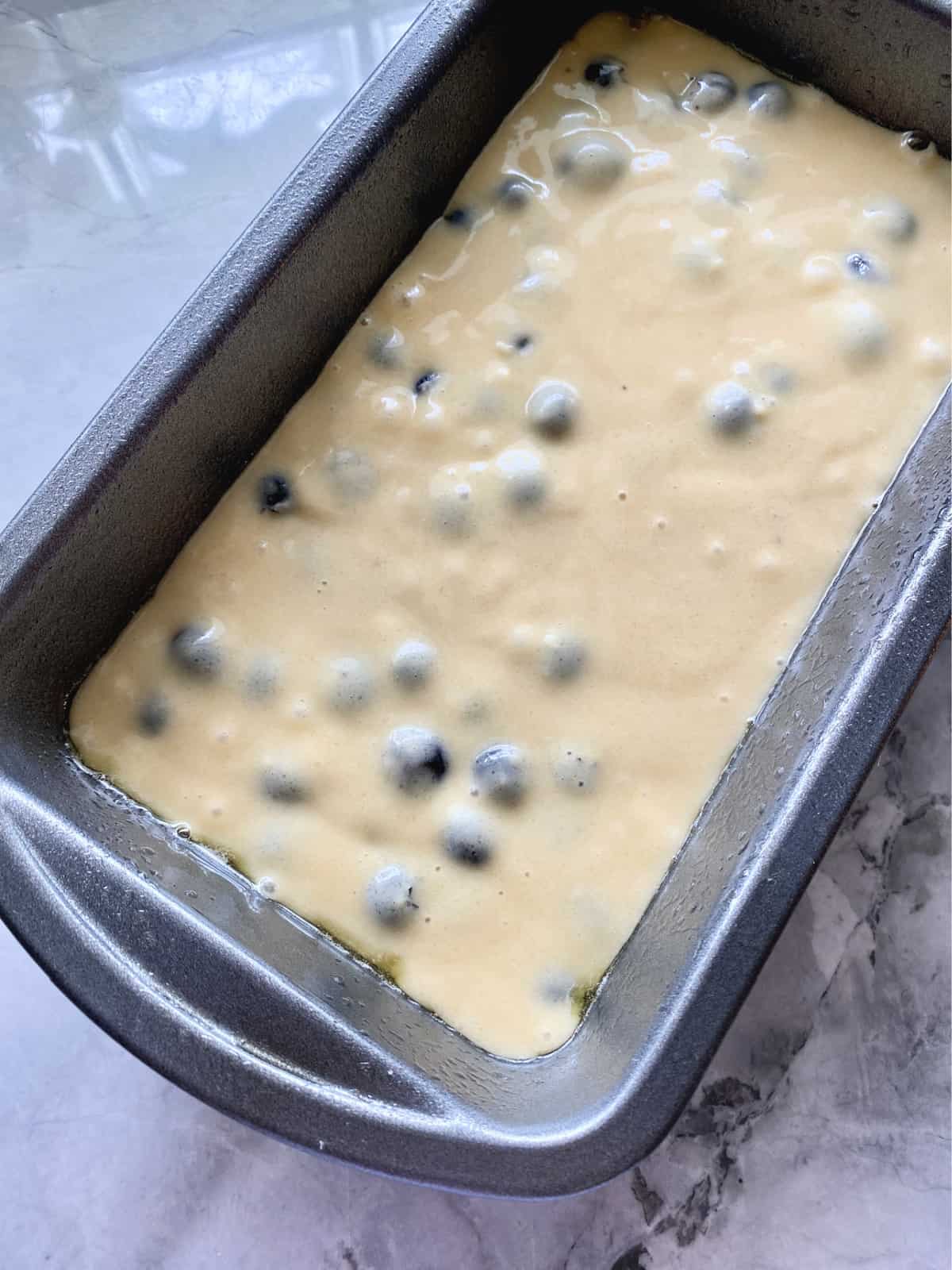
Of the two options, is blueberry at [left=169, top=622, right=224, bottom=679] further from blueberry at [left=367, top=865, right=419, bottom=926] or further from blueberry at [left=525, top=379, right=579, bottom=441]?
blueberry at [left=525, top=379, right=579, bottom=441]

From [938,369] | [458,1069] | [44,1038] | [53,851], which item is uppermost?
[938,369]

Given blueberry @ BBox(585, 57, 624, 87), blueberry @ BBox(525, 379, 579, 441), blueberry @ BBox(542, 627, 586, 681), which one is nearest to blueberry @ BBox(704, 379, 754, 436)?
blueberry @ BBox(525, 379, 579, 441)

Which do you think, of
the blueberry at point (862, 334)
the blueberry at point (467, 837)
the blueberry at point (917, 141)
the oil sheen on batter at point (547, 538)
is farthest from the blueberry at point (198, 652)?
the blueberry at point (917, 141)

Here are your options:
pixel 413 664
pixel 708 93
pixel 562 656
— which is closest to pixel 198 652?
pixel 413 664

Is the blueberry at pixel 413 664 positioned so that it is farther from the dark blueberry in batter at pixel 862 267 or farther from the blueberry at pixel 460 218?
the dark blueberry in batter at pixel 862 267

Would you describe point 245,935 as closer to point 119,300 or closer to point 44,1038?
point 44,1038

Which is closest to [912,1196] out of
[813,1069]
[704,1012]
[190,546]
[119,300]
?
[813,1069]
